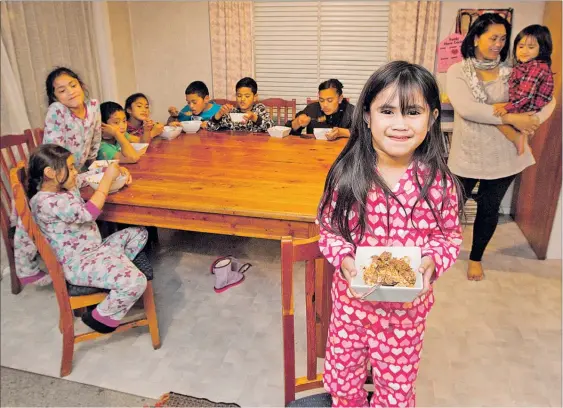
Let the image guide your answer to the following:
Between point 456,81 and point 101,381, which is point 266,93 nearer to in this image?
point 456,81

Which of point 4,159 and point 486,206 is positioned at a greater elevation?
point 4,159

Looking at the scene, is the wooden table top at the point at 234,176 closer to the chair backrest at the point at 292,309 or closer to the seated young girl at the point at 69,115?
the seated young girl at the point at 69,115

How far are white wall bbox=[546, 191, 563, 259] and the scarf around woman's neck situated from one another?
799mm

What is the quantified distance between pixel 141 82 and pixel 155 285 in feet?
6.85

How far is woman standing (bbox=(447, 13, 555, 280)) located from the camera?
7.02ft

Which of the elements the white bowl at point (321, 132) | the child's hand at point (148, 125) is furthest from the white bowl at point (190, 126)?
the white bowl at point (321, 132)

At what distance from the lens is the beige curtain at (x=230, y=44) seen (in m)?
3.50

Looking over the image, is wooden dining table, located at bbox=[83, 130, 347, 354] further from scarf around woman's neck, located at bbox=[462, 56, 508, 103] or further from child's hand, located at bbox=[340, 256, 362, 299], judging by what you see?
scarf around woman's neck, located at bbox=[462, 56, 508, 103]

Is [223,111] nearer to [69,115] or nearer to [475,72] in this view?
[69,115]

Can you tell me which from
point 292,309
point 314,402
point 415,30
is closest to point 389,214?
point 292,309

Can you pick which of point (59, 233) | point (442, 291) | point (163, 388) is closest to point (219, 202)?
point (59, 233)

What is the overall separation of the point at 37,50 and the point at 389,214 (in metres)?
2.72

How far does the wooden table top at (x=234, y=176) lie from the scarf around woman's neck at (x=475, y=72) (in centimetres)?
71

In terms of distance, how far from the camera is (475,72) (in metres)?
2.19
